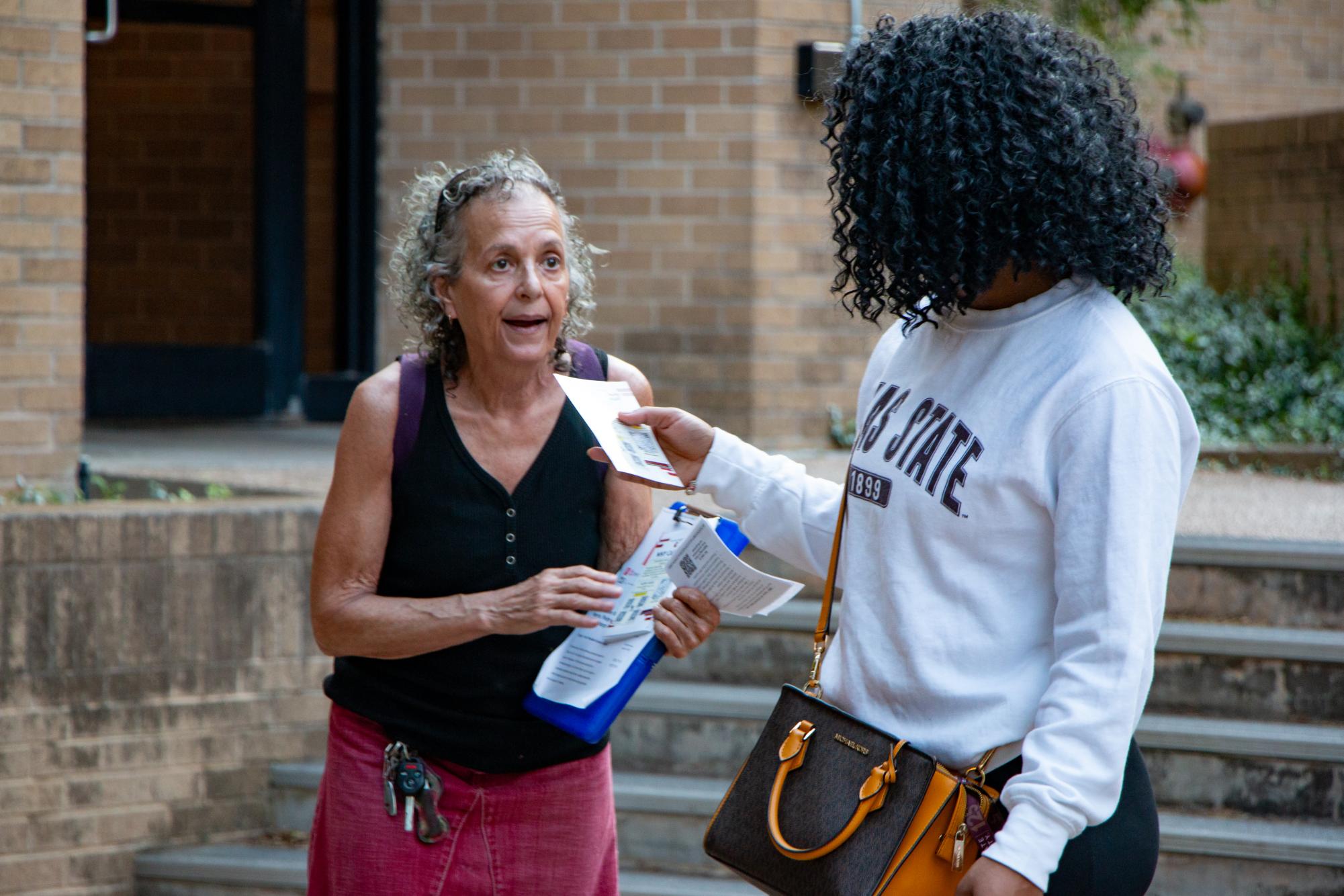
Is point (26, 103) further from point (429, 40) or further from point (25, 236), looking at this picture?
point (429, 40)

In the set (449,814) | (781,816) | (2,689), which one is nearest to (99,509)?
(2,689)

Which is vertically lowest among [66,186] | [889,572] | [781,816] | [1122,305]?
[781,816]

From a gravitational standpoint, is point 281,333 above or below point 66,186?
below

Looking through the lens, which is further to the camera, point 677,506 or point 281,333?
point 281,333

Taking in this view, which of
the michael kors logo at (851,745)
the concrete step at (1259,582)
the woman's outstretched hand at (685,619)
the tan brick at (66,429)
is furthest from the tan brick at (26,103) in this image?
the michael kors logo at (851,745)

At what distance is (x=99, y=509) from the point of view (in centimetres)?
438

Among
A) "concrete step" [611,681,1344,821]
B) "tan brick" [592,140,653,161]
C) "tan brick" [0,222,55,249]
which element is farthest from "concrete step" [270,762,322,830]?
"tan brick" [592,140,653,161]

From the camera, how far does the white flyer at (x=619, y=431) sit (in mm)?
2340

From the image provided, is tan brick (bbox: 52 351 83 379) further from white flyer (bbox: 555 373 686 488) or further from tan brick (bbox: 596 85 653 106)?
white flyer (bbox: 555 373 686 488)

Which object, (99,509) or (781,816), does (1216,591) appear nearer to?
(781,816)

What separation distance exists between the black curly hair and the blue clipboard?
0.57 metres

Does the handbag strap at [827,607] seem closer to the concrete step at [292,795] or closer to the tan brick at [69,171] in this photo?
the concrete step at [292,795]

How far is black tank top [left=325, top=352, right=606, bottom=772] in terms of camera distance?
8.32 ft

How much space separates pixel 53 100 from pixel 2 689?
6.77ft
